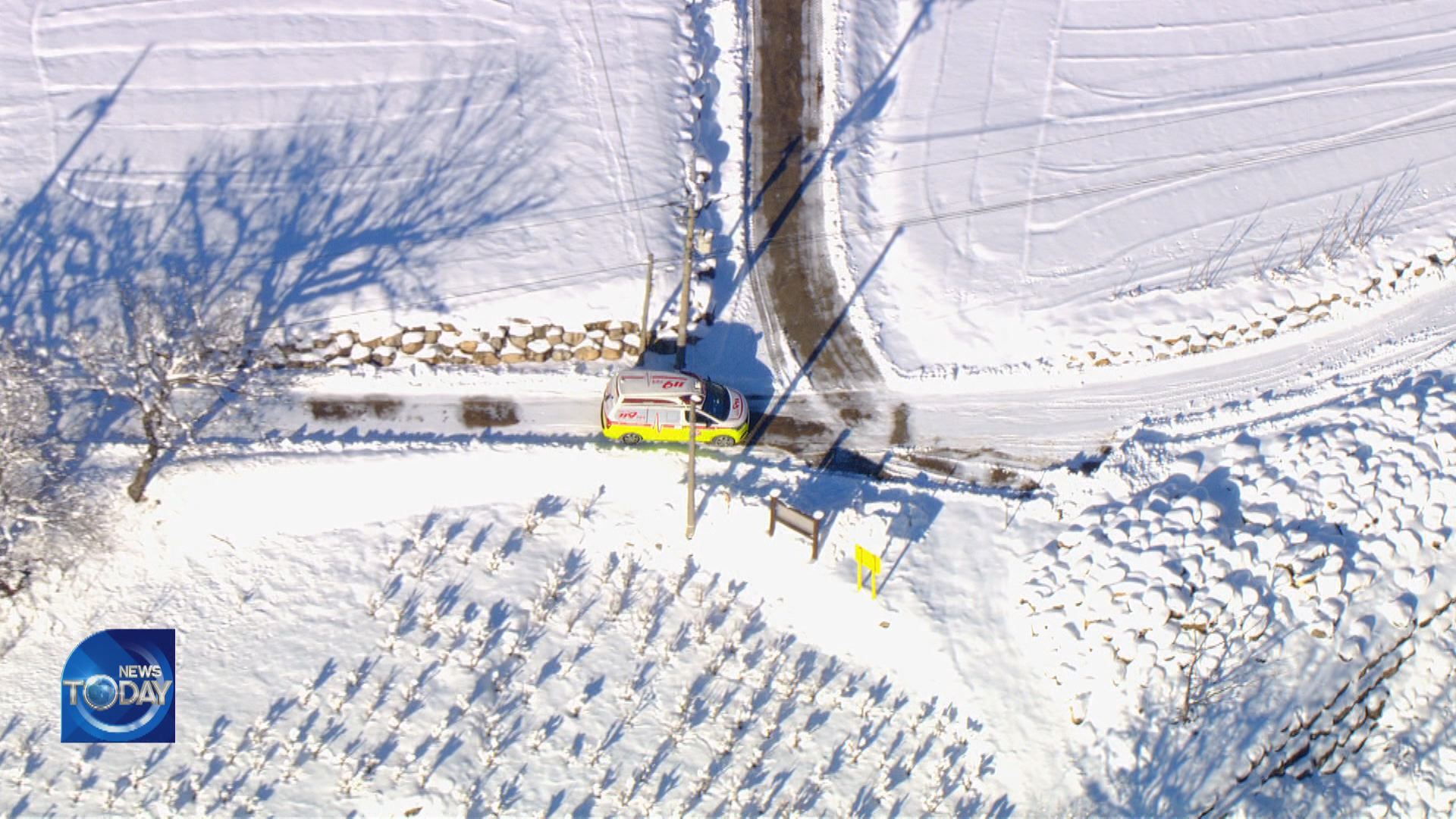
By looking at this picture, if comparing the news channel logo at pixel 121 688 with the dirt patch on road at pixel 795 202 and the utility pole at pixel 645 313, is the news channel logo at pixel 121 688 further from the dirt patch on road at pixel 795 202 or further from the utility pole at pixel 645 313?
the dirt patch on road at pixel 795 202

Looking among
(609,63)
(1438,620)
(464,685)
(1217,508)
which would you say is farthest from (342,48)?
(1438,620)

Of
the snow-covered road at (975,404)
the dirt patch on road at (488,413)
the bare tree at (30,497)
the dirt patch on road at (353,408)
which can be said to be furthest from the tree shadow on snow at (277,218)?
the dirt patch on road at (488,413)

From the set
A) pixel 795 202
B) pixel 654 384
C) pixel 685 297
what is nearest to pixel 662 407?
pixel 654 384

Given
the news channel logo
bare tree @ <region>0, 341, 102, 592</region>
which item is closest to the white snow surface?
the news channel logo

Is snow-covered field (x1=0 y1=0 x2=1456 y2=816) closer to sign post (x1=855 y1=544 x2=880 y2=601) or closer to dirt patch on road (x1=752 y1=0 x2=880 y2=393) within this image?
sign post (x1=855 y1=544 x2=880 y2=601)

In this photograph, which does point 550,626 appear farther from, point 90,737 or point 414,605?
point 90,737

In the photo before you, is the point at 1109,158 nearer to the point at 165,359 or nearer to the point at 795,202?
the point at 795,202
